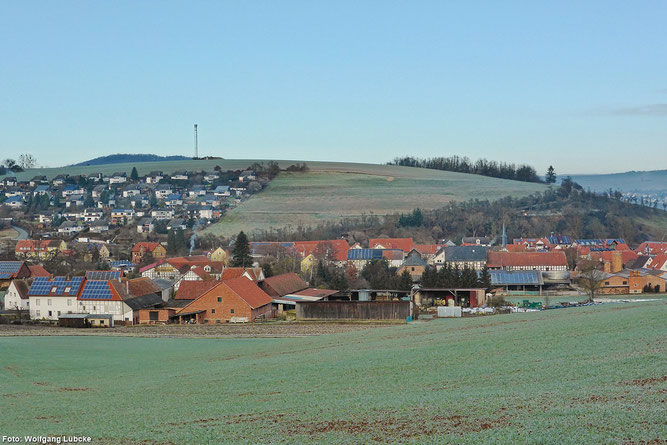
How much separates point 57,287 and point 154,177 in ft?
375

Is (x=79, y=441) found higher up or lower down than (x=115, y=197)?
lower down

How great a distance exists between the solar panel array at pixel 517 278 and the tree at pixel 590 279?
439 centimetres

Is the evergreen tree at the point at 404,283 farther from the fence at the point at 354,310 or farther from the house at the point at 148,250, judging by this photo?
the house at the point at 148,250

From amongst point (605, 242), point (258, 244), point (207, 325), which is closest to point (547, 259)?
point (605, 242)

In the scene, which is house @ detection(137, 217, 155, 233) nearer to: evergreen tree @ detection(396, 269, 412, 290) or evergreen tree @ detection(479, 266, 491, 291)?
evergreen tree @ detection(396, 269, 412, 290)

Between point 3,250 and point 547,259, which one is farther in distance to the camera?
point 3,250

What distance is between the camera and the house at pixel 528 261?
252 feet

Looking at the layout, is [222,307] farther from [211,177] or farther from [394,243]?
[211,177]

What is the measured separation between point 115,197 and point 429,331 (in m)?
125

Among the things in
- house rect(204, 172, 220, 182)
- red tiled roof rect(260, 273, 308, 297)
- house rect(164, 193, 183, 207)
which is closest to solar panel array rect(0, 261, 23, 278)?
red tiled roof rect(260, 273, 308, 297)

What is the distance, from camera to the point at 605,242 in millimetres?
98250

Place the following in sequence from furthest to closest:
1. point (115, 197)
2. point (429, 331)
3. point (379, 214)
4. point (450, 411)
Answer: point (115, 197) → point (379, 214) → point (429, 331) → point (450, 411)

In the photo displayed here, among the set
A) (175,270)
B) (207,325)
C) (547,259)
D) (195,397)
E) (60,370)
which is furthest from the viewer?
(547,259)

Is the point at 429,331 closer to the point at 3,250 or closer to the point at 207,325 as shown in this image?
the point at 207,325
